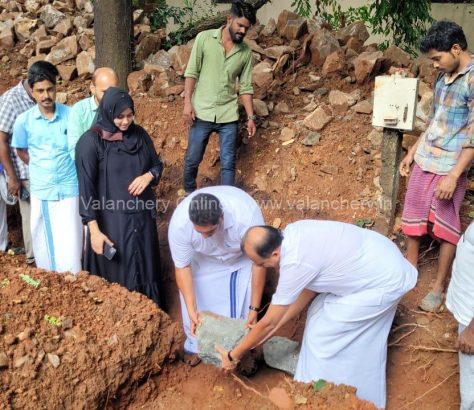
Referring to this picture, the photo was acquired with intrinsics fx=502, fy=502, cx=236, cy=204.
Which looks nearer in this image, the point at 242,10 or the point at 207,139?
the point at 242,10

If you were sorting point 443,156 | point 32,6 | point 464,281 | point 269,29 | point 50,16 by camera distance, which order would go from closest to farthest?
point 464,281 → point 443,156 → point 269,29 → point 50,16 → point 32,6

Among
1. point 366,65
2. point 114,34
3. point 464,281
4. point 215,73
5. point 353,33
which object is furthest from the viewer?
point 353,33

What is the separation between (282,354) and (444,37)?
225 cm

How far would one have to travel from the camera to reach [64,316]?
2.84 meters

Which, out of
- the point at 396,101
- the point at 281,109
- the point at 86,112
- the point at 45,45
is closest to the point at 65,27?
the point at 45,45

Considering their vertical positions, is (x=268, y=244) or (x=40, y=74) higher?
(x=40, y=74)

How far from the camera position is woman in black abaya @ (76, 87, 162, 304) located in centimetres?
325

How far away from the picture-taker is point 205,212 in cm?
279

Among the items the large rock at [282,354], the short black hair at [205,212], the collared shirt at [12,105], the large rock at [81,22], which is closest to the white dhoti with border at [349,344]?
the large rock at [282,354]

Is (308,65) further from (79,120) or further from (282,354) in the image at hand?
(282,354)

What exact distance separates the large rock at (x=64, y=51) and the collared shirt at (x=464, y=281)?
5653 mm

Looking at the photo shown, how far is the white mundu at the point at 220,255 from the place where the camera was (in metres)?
3.13

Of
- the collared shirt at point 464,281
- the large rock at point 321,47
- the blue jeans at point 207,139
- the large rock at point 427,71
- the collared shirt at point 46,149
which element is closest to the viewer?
the collared shirt at point 464,281

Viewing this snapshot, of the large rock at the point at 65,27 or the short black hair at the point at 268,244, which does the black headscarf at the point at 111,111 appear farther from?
the large rock at the point at 65,27
